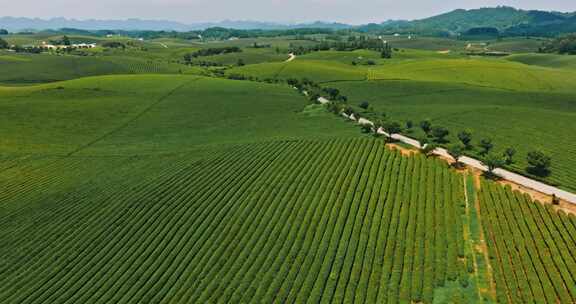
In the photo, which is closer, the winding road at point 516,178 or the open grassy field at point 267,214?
the open grassy field at point 267,214

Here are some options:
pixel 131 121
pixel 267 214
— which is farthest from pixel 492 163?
pixel 131 121

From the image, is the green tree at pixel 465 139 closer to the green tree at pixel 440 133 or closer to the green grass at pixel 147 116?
the green tree at pixel 440 133

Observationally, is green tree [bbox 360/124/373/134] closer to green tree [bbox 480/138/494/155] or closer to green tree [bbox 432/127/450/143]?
green tree [bbox 432/127/450/143]

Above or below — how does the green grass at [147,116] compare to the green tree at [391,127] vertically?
below

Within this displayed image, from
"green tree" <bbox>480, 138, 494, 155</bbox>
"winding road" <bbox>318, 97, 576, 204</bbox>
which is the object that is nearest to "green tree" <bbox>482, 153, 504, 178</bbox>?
"winding road" <bbox>318, 97, 576, 204</bbox>

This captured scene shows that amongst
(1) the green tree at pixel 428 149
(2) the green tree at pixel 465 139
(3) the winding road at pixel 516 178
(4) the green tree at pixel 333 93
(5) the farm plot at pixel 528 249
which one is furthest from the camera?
(4) the green tree at pixel 333 93

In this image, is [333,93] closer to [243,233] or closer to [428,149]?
[428,149]

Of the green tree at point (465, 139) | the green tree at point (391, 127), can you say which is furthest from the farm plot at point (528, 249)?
the green tree at point (391, 127)
